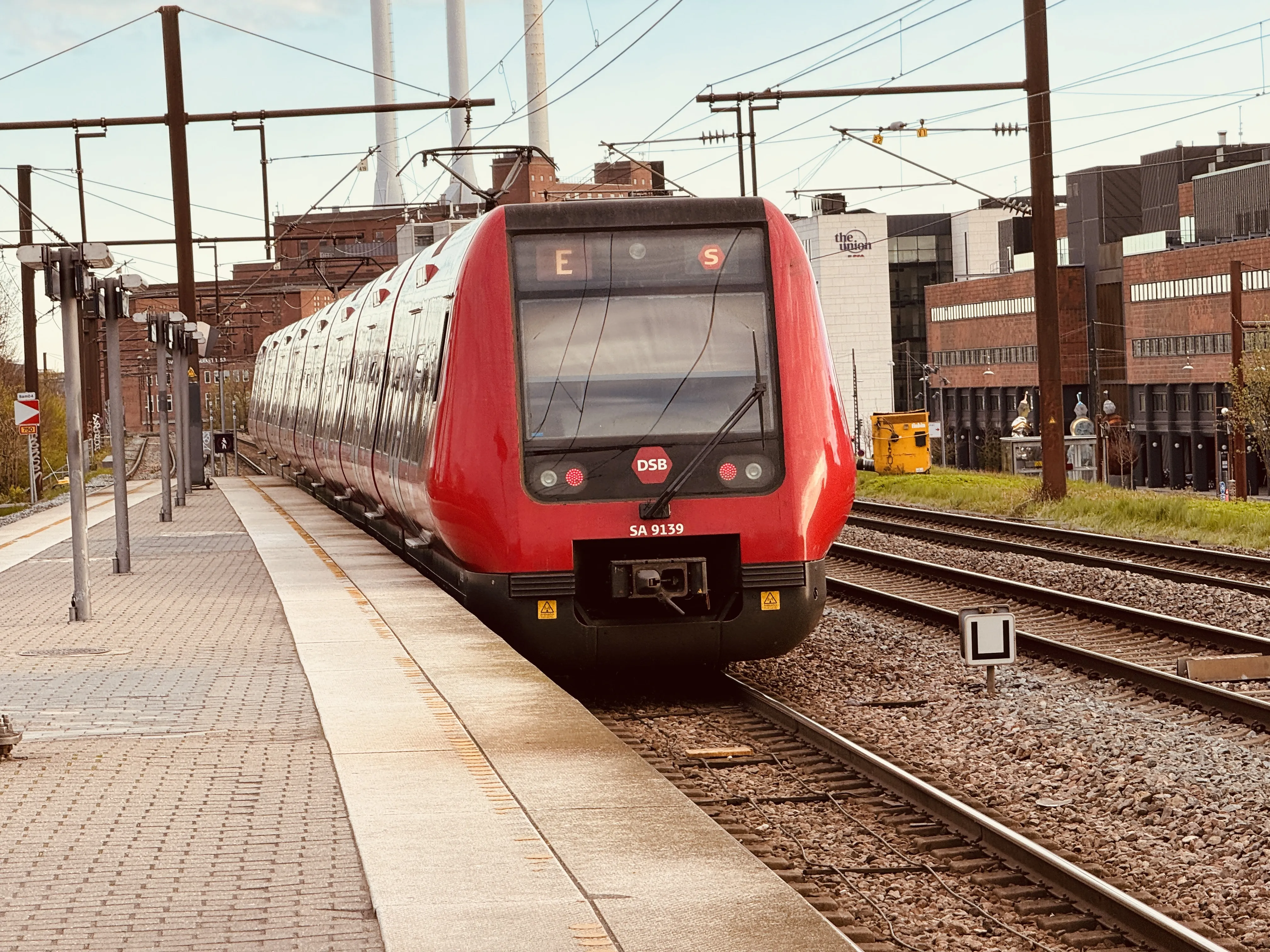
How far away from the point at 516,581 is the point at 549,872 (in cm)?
501

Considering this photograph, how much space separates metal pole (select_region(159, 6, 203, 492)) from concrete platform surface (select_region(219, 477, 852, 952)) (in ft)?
72.5

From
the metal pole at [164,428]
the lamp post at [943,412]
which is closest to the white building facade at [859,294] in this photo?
the lamp post at [943,412]

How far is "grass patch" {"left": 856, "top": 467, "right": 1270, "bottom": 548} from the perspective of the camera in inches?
883

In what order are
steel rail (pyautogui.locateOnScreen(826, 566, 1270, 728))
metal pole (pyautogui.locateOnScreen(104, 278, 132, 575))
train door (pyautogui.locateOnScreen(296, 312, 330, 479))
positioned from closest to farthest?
1. steel rail (pyautogui.locateOnScreen(826, 566, 1270, 728))
2. metal pole (pyautogui.locateOnScreen(104, 278, 132, 575))
3. train door (pyautogui.locateOnScreen(296, 312, 330, 479))

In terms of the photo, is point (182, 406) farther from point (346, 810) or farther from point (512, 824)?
point (512, 824)

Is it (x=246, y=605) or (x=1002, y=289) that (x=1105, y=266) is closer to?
(x=1002, y=289)

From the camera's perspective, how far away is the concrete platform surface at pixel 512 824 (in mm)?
4832

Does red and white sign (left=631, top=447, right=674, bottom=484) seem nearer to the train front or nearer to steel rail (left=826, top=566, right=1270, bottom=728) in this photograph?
the train front

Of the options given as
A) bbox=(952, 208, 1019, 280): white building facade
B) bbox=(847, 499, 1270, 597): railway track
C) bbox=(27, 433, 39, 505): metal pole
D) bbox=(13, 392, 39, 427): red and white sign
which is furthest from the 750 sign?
bbox=(952, 208, 1019, 280): white building facade

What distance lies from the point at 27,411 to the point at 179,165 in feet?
27.4

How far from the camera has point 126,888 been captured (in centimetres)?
542

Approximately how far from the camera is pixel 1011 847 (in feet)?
23.0

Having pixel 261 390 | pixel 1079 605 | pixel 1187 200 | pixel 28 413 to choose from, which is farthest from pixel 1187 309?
pixel 1079 605

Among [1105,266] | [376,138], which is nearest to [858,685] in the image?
[1105,266]
